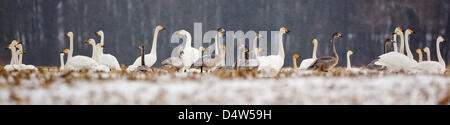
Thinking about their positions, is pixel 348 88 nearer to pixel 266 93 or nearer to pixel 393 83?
pixel 393 83

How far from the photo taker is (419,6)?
1211cm

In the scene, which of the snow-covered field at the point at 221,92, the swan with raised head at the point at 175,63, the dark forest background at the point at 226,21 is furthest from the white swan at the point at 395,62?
the dark forest background at the point at 226,21

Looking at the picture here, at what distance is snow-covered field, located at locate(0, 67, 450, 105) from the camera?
278 centimetres

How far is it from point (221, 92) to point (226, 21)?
1083cm

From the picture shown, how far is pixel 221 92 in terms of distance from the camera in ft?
9.78

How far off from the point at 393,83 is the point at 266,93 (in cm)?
114

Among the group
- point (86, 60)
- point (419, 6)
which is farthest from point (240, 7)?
point (86, 60)

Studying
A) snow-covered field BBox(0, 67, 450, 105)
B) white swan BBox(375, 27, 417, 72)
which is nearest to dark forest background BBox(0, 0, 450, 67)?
white swan BBox(375, 27, 417, 72)

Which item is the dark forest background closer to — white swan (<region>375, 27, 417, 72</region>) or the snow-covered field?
white swan (<region>375, 27, 417, 72</region>)

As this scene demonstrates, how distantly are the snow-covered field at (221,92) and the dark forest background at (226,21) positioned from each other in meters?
9.36

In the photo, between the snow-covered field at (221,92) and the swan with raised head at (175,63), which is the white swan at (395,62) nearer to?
the snow-covered field at (221,92)

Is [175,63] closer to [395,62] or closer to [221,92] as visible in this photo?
[221,92]

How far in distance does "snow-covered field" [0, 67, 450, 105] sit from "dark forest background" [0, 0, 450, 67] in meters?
9.36
